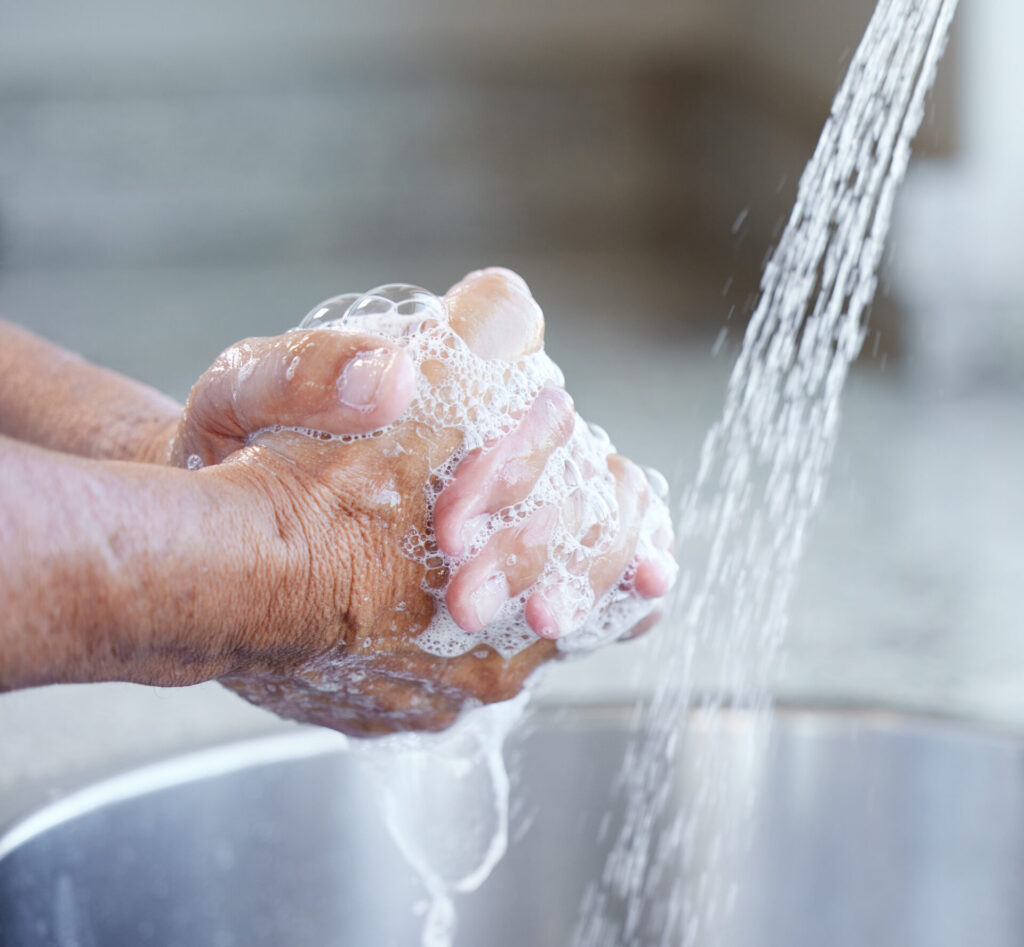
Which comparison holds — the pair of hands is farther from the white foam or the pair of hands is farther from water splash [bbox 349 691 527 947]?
water splash [bbox 349 691 527 947]

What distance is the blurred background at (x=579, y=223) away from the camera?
1.27m

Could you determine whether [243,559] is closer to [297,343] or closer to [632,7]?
[297,343]

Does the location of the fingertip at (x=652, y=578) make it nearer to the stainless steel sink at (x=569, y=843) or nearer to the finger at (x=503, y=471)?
the finger at (x=503, y=471)

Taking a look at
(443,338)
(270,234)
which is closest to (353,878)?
(443,338)

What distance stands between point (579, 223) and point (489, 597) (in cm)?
441

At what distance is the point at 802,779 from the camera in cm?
75

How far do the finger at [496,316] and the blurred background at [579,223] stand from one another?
32cm

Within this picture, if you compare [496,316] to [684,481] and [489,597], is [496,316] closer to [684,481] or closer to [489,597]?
[489,597]

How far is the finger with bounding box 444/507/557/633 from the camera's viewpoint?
48 centimetres

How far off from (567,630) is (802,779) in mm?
296

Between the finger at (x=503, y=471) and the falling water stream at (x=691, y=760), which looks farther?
the falling water stream at (x=691, y=760)

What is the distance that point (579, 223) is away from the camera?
15.8 feet

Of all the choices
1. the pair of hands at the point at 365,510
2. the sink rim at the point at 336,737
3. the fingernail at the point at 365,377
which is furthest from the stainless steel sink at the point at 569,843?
the fingernail at the point at 365,377

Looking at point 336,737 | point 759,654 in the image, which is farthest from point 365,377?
point 759,654
